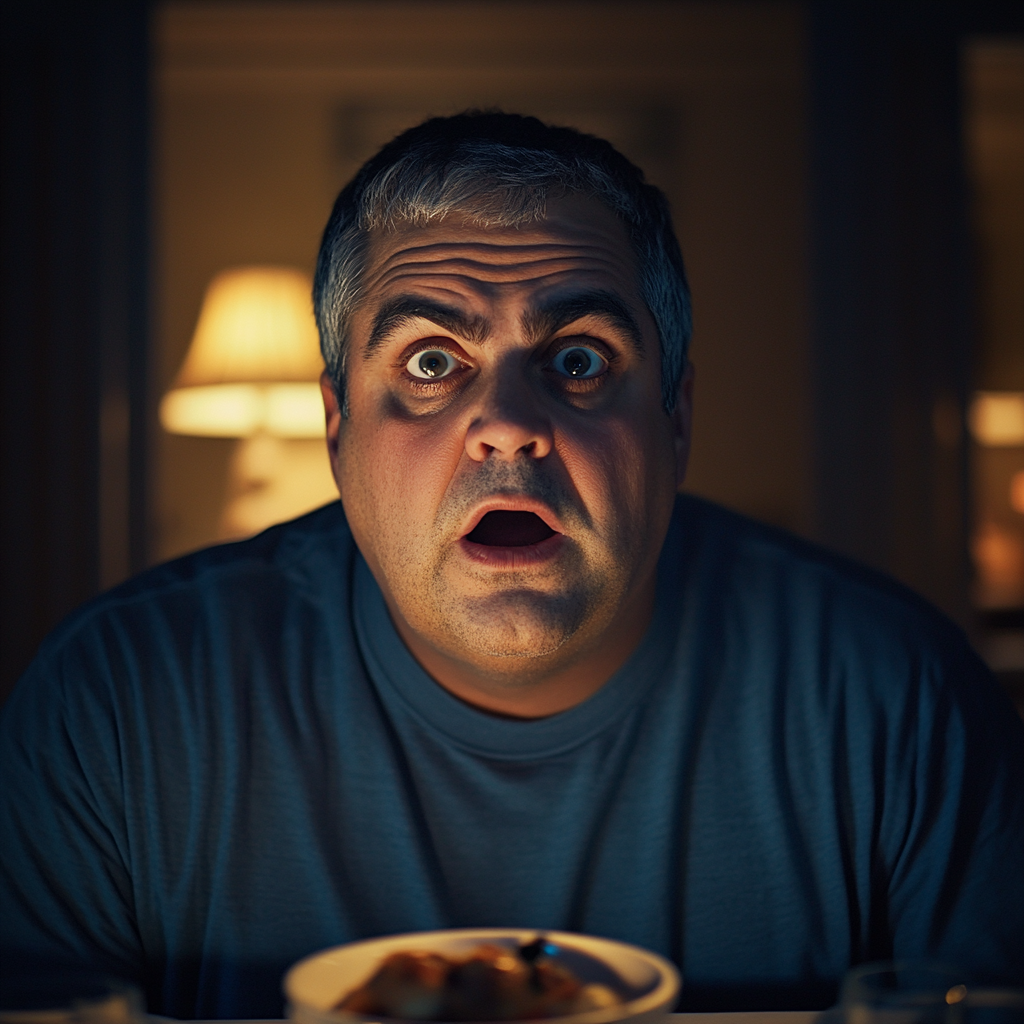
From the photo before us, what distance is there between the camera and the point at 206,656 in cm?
113

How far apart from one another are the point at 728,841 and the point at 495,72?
12.1 feet

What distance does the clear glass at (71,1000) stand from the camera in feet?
1.96

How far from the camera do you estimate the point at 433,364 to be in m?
1.08

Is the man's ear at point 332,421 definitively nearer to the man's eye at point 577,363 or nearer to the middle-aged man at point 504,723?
the middle-aged man at point 504,723

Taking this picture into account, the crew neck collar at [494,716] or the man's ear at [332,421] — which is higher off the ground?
the man's ear at [332,421]

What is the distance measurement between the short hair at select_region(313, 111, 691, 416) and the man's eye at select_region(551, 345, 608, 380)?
106 mm

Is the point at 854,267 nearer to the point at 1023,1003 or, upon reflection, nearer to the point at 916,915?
the point at 916,915

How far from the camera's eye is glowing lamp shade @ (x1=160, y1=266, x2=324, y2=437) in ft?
9.11

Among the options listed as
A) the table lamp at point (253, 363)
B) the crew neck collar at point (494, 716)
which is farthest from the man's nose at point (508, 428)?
the table lamp at point (253, 363)

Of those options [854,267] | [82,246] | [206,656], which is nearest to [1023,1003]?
[206,656]

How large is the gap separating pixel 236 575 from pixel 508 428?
42 cm

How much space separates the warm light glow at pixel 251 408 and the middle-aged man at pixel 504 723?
1.67m

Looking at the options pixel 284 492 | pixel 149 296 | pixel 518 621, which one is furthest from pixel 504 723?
pixel 284 492

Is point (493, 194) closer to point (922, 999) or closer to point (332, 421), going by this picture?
point (332, 421)
